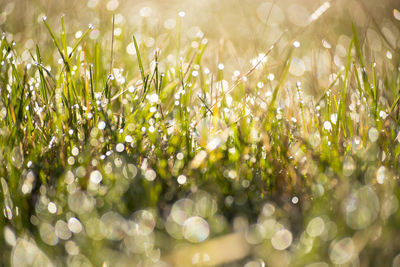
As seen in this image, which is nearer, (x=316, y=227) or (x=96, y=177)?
(x=316, y=227)

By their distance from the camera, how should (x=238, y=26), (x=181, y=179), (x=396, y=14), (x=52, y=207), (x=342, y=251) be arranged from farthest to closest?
(x=238, y=26) → (x=396, y=14) → (x=181, y=179) → (x=52, y=207) → (x=342, y=251)

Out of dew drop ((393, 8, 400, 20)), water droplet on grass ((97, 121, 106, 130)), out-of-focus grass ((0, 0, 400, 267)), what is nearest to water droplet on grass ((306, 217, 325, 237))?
out-of-focus grass ((0, 0, 400, 267))

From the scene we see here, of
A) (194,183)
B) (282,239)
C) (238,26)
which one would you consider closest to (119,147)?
(194,183)

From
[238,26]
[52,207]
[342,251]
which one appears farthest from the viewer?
[238,26]

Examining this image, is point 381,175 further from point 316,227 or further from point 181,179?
point 181,179

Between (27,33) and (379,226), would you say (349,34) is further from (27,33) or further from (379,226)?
(379,226)

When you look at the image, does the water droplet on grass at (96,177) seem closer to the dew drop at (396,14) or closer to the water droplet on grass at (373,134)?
the water droplet on grass at (373,134)

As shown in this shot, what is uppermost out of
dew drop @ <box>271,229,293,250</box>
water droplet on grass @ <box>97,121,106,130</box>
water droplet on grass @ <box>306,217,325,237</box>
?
water droplet on grass @ <box>97,121,106,130</box>

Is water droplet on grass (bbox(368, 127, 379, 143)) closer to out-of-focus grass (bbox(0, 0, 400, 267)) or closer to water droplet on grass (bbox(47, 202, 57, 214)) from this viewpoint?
out-of-focus grass (bbox(0, 0, 400, 267))

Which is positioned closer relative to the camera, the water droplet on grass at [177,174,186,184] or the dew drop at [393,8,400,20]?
the water droplet on grass at [177,174,186,184]

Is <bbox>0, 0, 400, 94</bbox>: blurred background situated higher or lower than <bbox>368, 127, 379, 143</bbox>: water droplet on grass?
lower

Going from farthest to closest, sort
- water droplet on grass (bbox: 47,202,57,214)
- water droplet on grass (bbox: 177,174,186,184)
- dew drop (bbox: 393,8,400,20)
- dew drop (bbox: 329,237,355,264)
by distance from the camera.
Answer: dew drop (bbox: 393,8,400,20) < water droplet on grass (bbox: 177,174,186,184) < water droplet on grass (bbox: 47,202,57,214) < dew drop (bbox: 329,237,355,264)

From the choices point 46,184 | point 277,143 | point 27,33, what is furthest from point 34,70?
point 277,143
